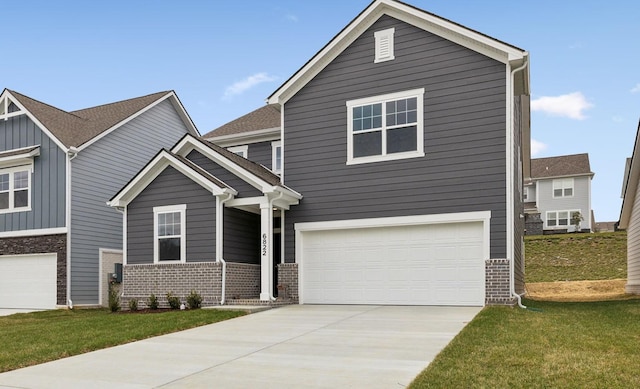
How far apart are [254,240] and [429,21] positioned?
7.89 m

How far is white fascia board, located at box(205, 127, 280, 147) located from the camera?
20109mm

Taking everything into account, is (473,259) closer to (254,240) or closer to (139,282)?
(254,240)

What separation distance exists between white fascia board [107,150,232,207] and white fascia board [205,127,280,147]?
4.51 meters

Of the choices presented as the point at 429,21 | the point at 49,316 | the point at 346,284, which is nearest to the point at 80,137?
the point at 49,316

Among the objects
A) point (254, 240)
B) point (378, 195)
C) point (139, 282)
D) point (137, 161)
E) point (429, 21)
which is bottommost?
point (139, 282)

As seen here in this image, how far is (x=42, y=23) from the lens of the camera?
18859 millimetres

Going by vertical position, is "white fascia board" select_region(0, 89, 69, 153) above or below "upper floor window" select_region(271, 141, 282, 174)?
above

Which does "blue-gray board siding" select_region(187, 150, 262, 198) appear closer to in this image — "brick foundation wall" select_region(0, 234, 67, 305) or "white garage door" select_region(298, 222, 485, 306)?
"white garage door" select_region(298, 222, 485, 306)

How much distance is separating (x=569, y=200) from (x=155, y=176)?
38927 mm

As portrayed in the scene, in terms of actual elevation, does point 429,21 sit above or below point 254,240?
above

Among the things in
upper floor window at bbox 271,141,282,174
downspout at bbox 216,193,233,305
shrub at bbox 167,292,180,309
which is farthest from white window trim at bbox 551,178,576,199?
shrub at bbox 167,292,180,309

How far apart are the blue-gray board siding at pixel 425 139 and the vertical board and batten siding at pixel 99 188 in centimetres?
869

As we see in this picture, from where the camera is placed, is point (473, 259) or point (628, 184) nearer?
point (473, 259)

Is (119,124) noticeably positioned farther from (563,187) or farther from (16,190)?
(563,187)
